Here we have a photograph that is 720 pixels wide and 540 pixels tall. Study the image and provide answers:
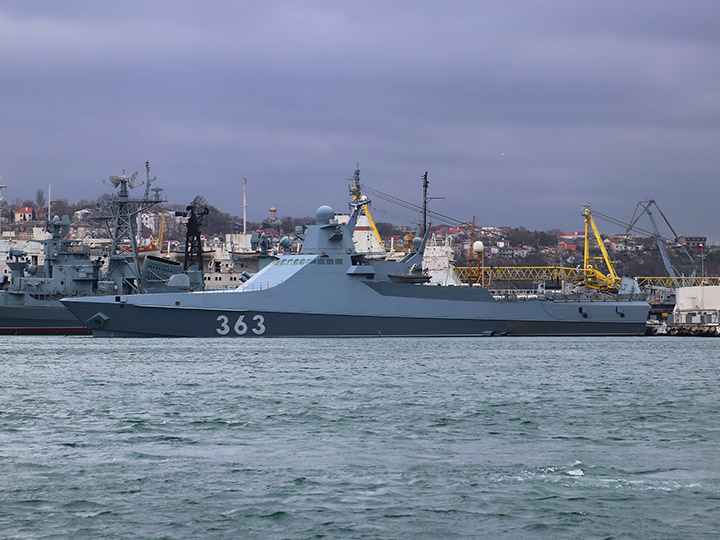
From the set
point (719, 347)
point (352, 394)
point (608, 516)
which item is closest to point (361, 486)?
point (608, 516)

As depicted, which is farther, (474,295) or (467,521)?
(474,295)

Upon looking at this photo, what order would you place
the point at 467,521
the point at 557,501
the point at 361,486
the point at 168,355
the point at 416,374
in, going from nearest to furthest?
the point at 467,521 → the point at 557,501 → the point at 361,486 → the point at 416,374 → the point at 168,355

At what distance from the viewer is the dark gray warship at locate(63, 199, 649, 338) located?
37.1 m

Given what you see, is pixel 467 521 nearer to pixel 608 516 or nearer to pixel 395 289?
pixel 608 516

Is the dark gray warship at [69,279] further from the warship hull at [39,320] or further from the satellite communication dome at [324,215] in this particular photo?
the satellite communication dome at [324,215]

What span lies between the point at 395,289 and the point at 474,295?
392cm

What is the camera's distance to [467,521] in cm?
921

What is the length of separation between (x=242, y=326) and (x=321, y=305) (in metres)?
3.38

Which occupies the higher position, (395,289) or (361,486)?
(395,289)

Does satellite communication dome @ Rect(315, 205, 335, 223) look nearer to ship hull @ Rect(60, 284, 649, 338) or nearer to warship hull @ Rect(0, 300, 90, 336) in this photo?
ship hull @ Rect(60, 284, 649, 338)

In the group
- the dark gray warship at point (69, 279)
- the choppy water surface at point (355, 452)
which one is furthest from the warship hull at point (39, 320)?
the choppy water surface at point (355, 452)

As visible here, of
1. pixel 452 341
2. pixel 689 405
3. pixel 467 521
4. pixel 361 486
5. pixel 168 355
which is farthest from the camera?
pixel 452 341

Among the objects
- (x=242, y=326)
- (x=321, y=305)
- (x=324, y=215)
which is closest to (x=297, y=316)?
(x=321, y=305)

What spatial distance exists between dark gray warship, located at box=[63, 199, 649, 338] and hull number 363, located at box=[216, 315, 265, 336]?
0.04 m
